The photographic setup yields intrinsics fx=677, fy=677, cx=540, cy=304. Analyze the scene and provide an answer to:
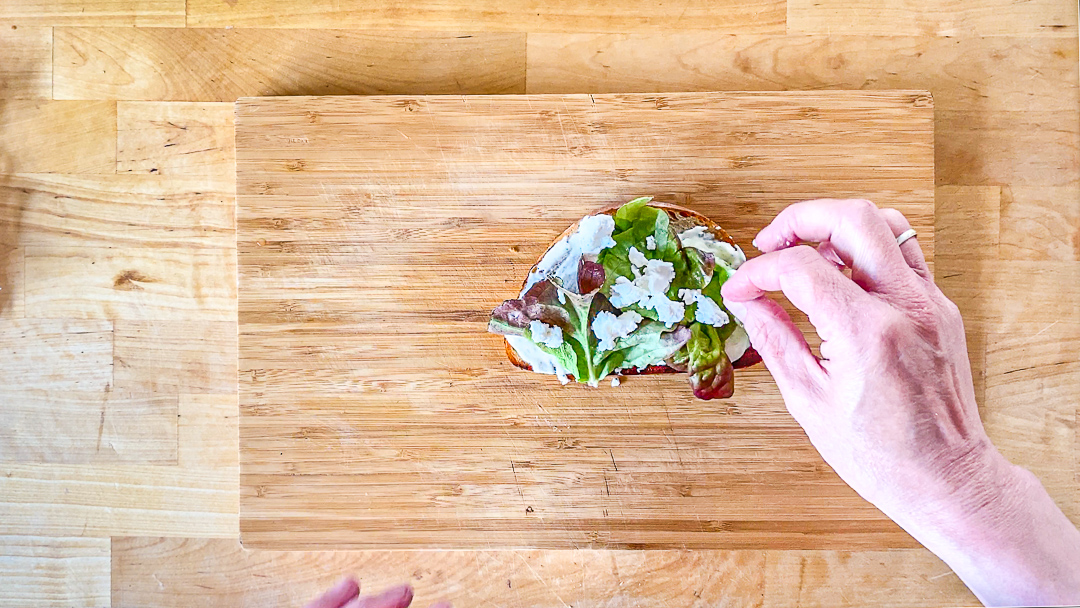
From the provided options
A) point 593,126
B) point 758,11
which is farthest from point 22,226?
point 758,11

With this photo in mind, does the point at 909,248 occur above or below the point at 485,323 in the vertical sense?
above

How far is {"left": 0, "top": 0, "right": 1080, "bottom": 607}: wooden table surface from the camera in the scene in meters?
2.23

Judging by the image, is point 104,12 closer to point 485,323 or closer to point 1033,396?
point 485,323

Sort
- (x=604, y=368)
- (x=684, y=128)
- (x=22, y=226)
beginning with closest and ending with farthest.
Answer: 1. (x=604, y=368)
2. (x=684, y=128)
3. (x=22, y=226)

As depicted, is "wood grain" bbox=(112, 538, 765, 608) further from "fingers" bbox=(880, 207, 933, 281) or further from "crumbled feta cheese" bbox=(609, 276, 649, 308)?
"fingers" bbox=(880, 207, 933, 281)

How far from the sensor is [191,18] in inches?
89.4

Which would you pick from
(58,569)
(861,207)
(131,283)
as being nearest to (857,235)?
(861,207)

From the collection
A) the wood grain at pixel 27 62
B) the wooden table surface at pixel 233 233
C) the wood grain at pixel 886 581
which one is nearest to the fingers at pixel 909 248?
the wooden table surface at pixel 233 233

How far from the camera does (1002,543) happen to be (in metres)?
1.78

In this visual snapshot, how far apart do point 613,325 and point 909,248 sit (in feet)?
2.73

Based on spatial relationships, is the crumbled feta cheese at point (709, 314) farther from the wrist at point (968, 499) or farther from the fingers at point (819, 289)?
the wrist at point (968, 499)

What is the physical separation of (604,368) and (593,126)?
30.2 inches

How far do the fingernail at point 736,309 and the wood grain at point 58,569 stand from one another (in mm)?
2241

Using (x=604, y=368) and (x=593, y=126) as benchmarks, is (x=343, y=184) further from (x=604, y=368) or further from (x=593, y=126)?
(x=604, y=368)
